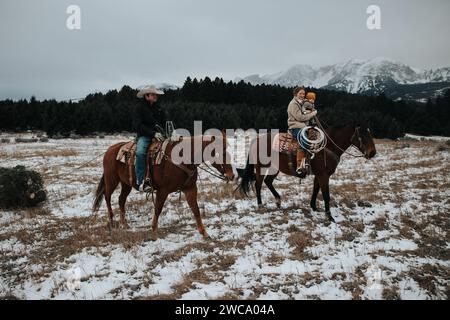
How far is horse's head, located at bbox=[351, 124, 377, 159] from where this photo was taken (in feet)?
29.0

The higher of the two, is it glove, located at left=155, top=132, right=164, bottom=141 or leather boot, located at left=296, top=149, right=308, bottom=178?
glove, located at left=155, top=132, right=164, bottom=141

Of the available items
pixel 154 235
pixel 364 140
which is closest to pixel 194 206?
pixel 154 235

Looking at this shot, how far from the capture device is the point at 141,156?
7805mm

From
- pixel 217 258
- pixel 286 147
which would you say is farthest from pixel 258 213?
pixel 217 258

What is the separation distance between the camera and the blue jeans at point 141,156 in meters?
7.80

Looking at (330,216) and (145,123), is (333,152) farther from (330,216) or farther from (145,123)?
(145,123)

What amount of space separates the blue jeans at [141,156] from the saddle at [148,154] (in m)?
0.10

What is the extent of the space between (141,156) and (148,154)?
19 cm

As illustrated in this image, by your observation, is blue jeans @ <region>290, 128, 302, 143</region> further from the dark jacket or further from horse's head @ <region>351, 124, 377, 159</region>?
the dark jacket

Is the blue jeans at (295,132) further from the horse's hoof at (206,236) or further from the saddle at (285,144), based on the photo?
the horse's hoof at (206,236)

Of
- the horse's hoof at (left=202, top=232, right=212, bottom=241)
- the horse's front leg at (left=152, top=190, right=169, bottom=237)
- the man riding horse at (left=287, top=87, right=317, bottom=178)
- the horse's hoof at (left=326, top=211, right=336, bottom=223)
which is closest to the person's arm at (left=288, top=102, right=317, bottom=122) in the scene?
the man riding horse at (left=287, top=87, right=317, bottom=178)

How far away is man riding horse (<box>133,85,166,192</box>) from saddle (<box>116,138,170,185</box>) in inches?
4.5

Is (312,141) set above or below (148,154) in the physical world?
above

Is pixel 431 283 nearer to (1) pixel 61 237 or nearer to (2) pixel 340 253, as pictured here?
(2) pixel 340 253
